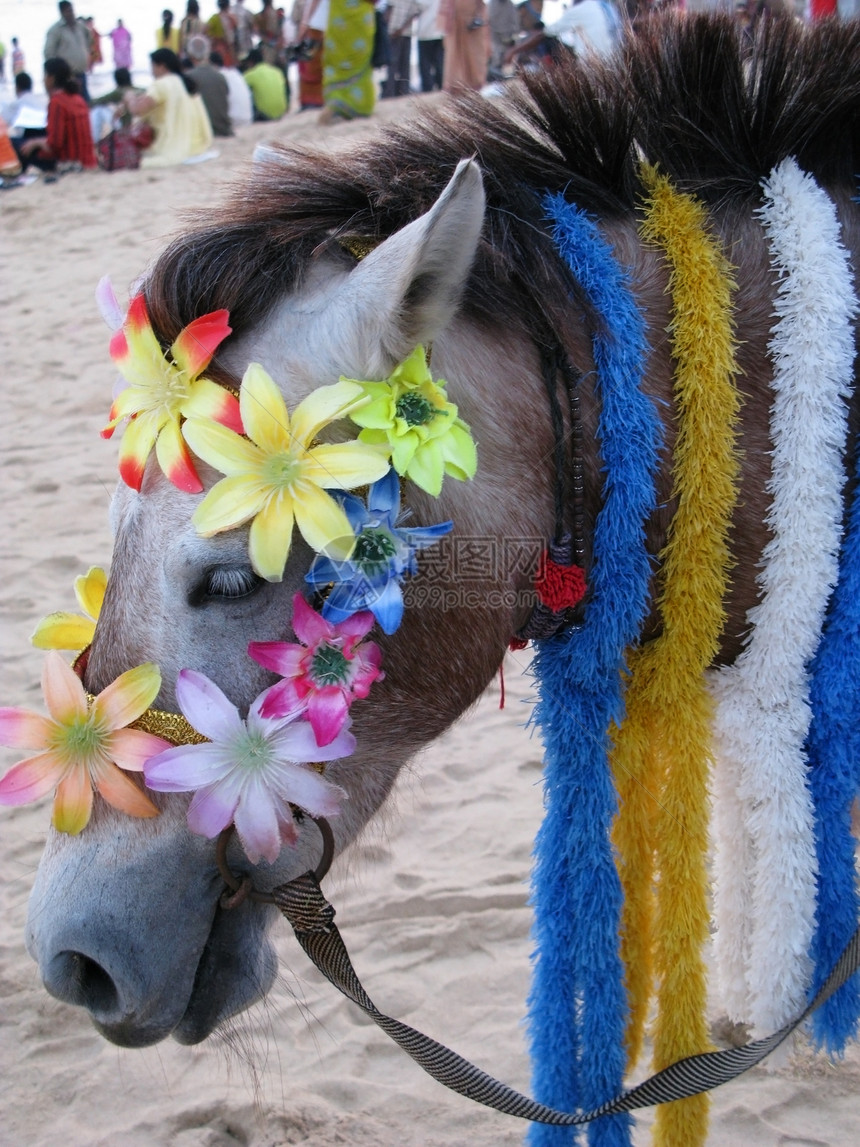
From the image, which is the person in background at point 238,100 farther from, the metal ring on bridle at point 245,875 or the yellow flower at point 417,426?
the metal ring on bridle at point 245,875

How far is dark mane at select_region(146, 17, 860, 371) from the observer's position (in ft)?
5.38

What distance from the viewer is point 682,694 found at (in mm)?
1736

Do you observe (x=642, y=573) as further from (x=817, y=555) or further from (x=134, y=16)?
(x=134, y=16)

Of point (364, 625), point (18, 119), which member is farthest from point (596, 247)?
point (18, 119)

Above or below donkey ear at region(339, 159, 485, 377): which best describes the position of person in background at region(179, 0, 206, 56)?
above

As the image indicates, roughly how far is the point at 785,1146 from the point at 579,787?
1332 mm

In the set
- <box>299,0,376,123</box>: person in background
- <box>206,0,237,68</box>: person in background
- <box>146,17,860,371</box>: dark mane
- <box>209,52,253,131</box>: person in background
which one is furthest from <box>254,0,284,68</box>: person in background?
<box>146,17,860,371</box>: dark mane

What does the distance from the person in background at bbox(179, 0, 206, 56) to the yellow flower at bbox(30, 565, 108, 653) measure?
18.3 metres

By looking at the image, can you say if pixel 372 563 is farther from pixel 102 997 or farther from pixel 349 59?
pixel 349 59

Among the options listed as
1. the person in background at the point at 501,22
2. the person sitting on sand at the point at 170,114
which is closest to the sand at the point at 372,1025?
the person sitting on sand at the point at 170,114

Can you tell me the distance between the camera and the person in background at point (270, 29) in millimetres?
18203

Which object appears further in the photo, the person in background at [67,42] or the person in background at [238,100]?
the person in background at [67,42]

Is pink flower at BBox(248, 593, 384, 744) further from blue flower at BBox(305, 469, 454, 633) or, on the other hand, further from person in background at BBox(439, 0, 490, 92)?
person in background at BBox(439, 0, 490, 92)

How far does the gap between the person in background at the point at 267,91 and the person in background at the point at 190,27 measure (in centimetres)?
199
